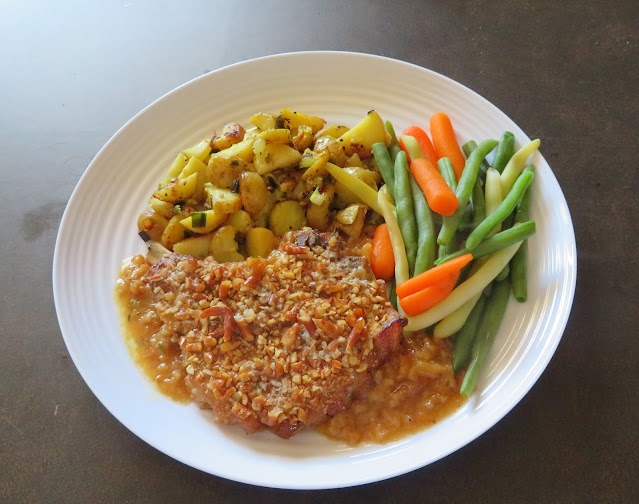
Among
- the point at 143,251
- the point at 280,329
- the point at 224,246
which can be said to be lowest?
the point at 143,251

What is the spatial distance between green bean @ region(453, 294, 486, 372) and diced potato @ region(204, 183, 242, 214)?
1.55 meters

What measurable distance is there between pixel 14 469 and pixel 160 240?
1.57 meters

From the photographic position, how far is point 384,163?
10.6 ft

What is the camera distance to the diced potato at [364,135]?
3273mm

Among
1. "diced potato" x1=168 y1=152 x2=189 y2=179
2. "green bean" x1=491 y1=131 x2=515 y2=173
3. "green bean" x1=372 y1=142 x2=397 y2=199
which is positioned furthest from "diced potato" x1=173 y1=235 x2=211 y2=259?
"green bean" x1=491 y1=131 x2=515 y2=173

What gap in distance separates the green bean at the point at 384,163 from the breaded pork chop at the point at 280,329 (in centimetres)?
60

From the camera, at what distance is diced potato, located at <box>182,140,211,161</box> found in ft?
10.6

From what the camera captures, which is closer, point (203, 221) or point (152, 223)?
point (203, 221)

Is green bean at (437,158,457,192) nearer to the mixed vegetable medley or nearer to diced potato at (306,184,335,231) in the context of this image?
the mixed vegetable medley

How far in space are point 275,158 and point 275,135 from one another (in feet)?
0.48

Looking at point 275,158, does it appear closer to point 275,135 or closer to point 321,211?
point 275,135

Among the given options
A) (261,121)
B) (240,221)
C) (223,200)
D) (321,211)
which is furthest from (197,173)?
(321,211)

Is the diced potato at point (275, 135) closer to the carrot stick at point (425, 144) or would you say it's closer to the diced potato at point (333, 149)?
the diced potato at point (333, 149)

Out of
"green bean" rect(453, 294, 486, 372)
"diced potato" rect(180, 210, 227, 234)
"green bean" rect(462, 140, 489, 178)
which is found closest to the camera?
"green bean" rect(453, 294, 486, 372)
